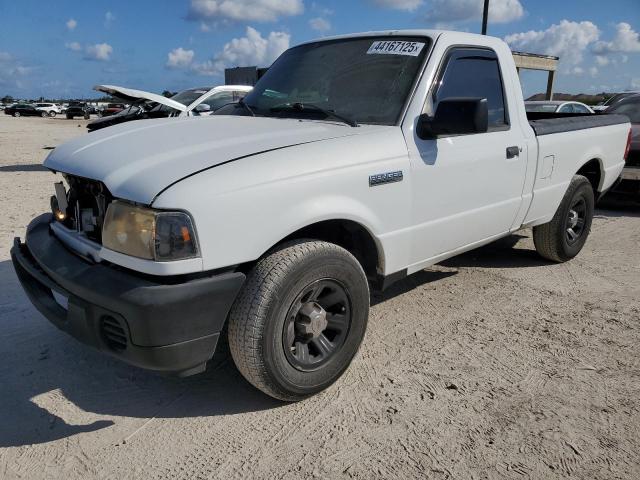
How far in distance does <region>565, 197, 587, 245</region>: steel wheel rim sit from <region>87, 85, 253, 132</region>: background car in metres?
6.88

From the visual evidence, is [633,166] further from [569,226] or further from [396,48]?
[396,48]

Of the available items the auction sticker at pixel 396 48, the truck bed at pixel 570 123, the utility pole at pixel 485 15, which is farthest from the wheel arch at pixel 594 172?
the utility pole at pixel 485 15

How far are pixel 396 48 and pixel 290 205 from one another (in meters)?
1.54

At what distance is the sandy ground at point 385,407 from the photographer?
2.35m

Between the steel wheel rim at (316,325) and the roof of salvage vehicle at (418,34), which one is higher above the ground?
the roof of salvage vehicle at (418,34)

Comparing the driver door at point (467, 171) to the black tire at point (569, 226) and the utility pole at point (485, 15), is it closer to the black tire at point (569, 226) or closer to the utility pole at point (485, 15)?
the black tire at point (569, 226)

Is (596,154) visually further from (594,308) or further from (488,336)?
(488,336)

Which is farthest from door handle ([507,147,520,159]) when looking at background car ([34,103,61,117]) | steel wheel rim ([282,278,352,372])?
background car ([34,103,61,117])

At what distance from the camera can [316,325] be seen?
2.72 meters

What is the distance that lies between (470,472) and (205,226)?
154 cm

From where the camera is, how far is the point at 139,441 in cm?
250

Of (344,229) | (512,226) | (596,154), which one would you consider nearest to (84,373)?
(344,229)

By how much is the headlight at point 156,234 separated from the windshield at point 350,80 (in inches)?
54.7

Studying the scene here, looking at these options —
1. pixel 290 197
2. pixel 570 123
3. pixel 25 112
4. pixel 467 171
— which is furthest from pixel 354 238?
pixel 25 112
